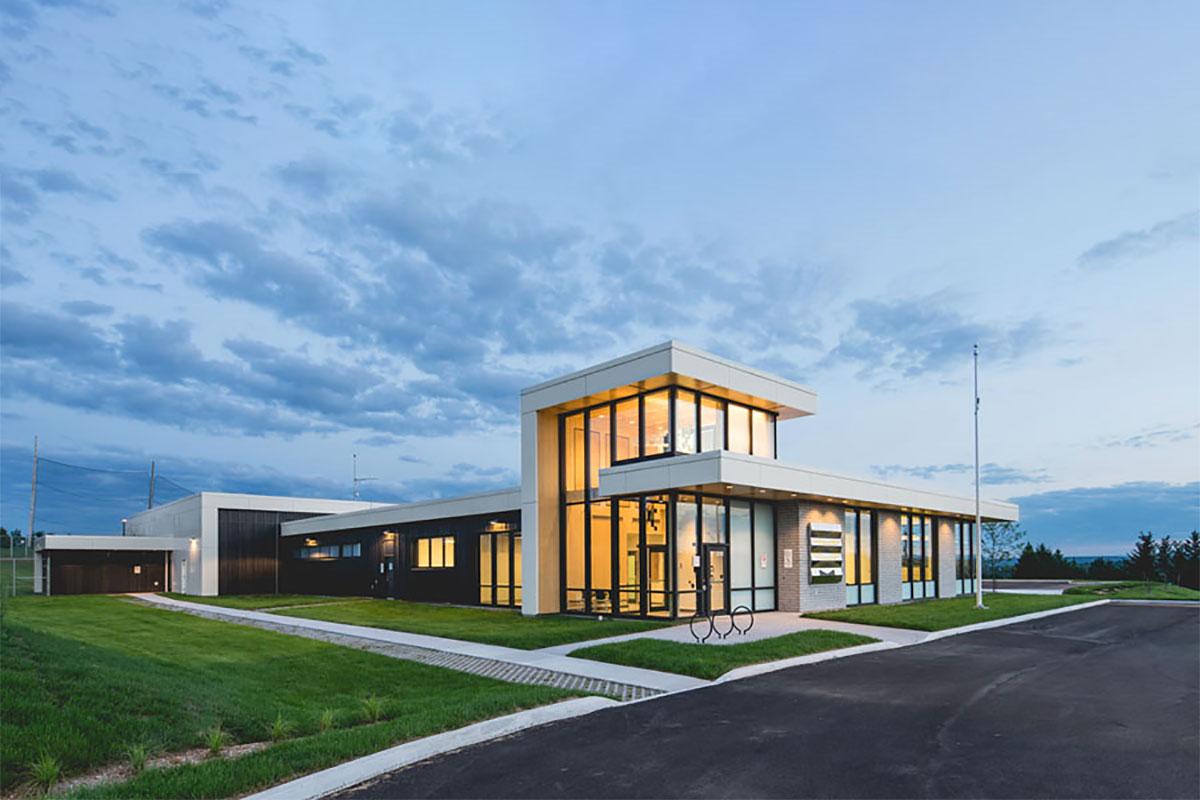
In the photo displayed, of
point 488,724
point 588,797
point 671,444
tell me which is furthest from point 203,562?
point 588,797

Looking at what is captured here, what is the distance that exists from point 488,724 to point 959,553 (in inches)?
1227

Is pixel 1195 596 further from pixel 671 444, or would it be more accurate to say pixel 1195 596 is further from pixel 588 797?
pixel 588 797

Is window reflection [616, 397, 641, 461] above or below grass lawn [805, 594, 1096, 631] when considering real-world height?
above

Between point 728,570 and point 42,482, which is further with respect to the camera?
point 42,482

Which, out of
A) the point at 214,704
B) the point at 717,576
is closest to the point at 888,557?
the point at 717,576

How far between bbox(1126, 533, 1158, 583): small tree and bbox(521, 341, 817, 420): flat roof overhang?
37435 millimetres

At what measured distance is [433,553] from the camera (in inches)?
1275

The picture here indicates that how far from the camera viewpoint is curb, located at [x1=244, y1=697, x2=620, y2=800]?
23.7 ft

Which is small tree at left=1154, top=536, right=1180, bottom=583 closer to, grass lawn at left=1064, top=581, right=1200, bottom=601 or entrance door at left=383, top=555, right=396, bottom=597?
grass lawn at left=1064, top=581, right=1200, bottom=601

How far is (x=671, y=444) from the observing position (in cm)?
2205

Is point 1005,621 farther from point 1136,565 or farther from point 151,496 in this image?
point 151,496

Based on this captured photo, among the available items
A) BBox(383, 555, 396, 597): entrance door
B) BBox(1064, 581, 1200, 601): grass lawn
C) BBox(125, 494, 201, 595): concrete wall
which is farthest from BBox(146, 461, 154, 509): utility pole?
BBox(1064, 581, 1200, 601): grass lawn

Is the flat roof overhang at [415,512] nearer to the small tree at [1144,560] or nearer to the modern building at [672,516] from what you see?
the modern building at [672,516]

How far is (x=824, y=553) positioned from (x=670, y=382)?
24.5 feet
